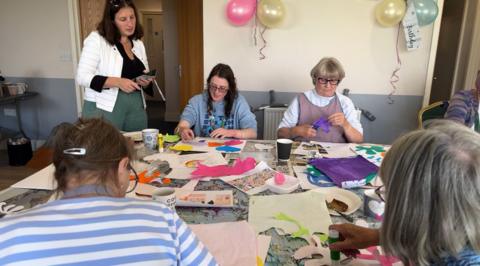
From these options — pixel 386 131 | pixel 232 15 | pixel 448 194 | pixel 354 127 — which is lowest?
pixel 386 131

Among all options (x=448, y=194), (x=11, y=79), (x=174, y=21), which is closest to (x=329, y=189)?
(x=448, y=194)

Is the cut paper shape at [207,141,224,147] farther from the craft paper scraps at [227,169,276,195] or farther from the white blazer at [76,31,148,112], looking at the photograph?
the white blazer at [76,31,148,112]

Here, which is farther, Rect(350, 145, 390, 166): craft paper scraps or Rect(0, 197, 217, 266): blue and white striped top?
Rect(350, 145, 390, 166): craft paper scraps

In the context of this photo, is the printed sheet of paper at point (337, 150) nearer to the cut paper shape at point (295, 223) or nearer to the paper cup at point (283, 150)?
the paper cup at point (283, 150)

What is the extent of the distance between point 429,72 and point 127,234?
3103mm

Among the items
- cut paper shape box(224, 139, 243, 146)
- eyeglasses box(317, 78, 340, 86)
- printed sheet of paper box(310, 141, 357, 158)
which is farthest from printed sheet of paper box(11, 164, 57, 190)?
eyeglasses box(317, 78, 340, 86)

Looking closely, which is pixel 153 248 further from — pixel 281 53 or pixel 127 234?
pixel 281 53

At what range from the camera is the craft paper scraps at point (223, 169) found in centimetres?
156

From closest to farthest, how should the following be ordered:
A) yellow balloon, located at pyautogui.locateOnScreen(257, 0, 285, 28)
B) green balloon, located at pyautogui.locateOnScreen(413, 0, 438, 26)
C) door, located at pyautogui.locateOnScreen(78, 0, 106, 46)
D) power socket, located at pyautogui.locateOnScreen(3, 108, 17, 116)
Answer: green balloon, located at pyautogui.locateOnScreen(413, 0, 438, 26), yellow balloon, located at pyautogui.locateOnScreen(257, 0, 285, 28), door, located at pyautogui.locateOnScreen(78, 0, 106, 46), power socket, located at pyautogui.locateOnScreen(3, 108, 17, 116)

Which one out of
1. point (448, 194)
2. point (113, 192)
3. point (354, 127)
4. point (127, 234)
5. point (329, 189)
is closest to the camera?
point (448, 194)

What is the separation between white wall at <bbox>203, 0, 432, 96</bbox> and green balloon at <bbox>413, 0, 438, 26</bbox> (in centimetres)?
15

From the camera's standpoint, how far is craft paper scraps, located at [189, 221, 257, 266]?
0.95 m

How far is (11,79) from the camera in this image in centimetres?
425

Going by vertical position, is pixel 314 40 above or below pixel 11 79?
above
